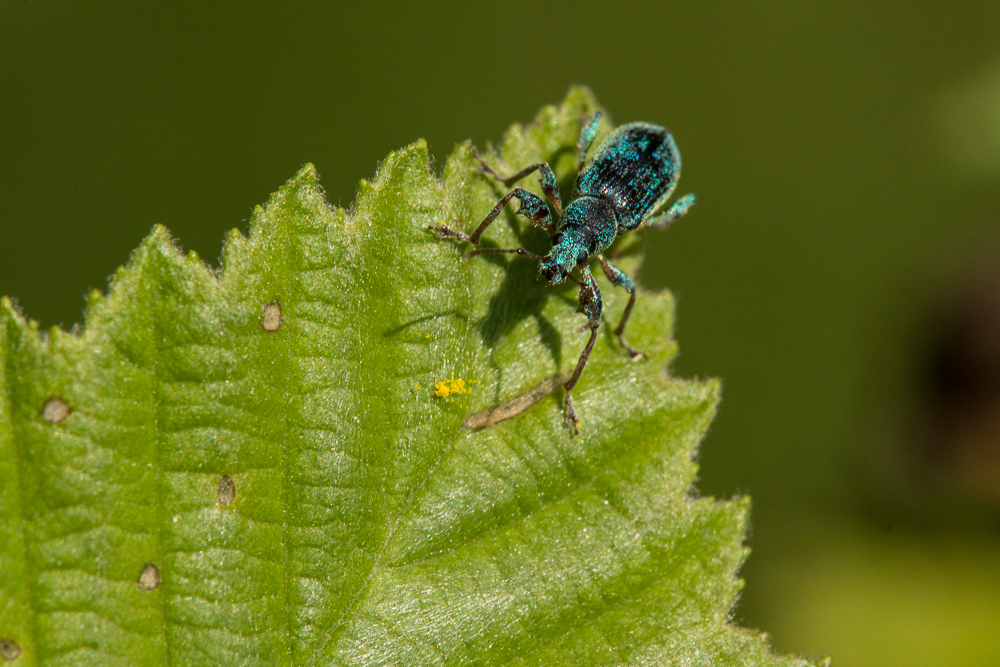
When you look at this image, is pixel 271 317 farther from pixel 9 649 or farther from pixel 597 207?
pixel 597 207

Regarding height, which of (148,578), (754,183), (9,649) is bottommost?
(9,649)

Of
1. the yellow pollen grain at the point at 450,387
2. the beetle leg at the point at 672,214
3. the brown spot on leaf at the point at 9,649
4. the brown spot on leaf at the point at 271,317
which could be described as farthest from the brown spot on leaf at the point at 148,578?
the beetle leg at the point at 672,214

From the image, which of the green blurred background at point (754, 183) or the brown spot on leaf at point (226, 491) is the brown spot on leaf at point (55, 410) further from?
the green blurred background at point (754, 183)

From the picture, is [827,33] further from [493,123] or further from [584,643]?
[584,643]

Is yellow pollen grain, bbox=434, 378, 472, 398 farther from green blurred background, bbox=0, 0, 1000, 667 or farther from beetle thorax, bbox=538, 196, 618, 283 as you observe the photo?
green blurred background, bbox=0, 0, 1000, 667

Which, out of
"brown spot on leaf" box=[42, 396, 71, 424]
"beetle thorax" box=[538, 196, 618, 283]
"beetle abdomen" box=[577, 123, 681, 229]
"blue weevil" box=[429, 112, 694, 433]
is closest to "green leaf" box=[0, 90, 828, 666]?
"brown spot on leaf" box=[42, 396, 71, 424]

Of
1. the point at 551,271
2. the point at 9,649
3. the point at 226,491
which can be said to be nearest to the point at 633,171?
the point at 551,271

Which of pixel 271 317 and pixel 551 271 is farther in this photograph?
pixel 551 271
